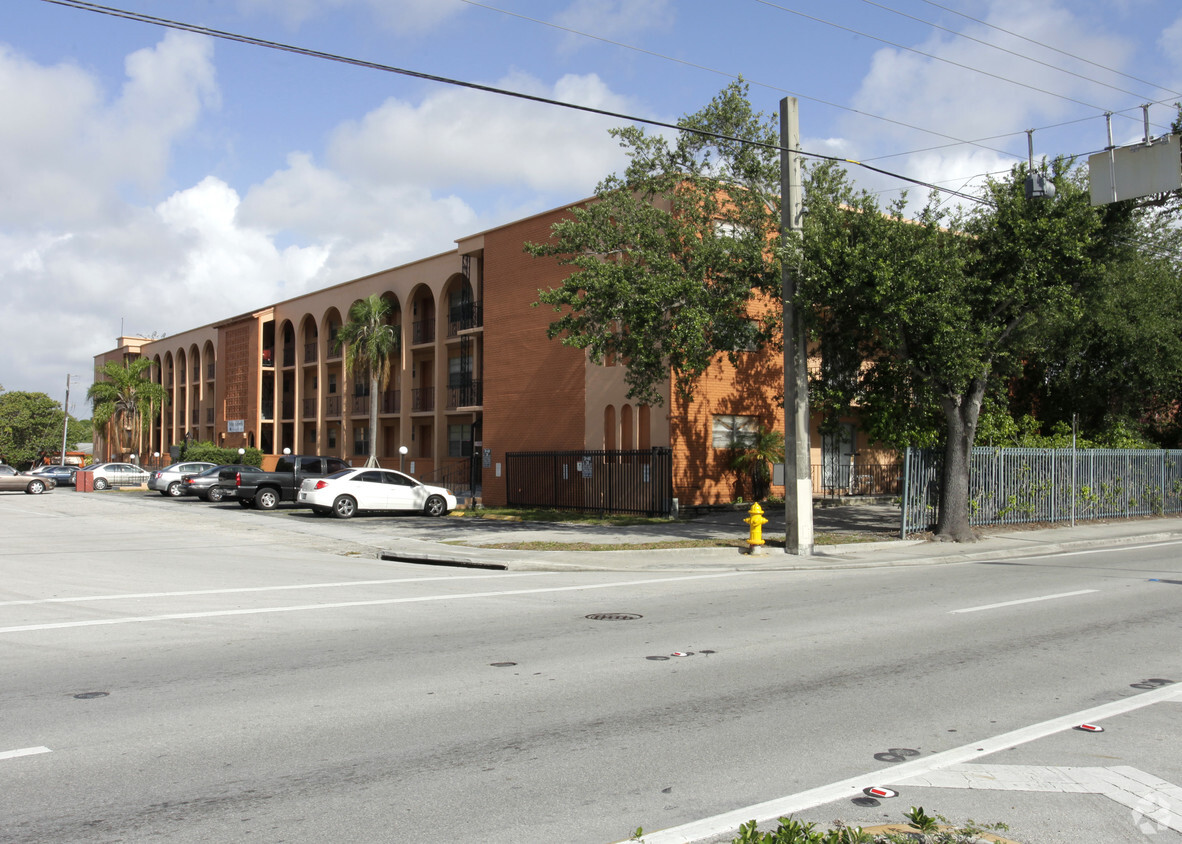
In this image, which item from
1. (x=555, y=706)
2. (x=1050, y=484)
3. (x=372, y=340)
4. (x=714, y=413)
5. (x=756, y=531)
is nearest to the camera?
(x=555, y=706)

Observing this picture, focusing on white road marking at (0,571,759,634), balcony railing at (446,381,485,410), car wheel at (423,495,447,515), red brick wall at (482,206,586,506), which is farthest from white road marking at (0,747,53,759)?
balcony railing at (446,381,485,410)

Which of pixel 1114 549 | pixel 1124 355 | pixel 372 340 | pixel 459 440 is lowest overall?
pixel 1114 549

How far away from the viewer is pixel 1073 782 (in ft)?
16.3

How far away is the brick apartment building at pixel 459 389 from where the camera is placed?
27344mm

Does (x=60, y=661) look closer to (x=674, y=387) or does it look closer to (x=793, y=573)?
(x=793, y=573)

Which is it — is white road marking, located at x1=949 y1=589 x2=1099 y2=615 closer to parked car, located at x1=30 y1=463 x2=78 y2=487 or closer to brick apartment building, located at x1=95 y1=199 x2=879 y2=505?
brick apartment building, located at x1=95 y1=199 x2=879 y2=505

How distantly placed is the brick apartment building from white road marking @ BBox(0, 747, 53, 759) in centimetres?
2112

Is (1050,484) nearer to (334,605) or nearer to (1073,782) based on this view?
(334,605)

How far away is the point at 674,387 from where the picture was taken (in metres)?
25.9

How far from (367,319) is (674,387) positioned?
20.6 m

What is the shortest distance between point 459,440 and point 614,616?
101ft

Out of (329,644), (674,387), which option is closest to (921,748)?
(329,644)

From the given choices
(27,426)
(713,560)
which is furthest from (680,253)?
(27,426)

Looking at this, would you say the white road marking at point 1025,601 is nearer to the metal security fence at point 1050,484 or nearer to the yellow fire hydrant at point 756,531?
the yellow fire hydrant at point 756,531
